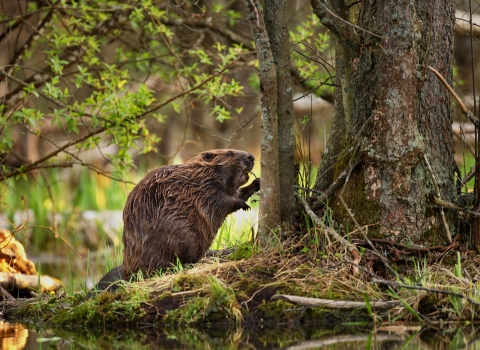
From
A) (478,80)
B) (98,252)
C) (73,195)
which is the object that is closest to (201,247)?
(98,252)

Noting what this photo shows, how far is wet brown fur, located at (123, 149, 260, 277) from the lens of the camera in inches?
164

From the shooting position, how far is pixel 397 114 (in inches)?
142

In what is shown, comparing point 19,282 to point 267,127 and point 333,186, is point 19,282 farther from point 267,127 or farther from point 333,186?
point 333,186

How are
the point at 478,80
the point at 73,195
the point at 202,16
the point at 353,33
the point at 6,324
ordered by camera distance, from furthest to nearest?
the point at 478,80 → the point at 73,195 → the point at 202,16 → the point at 6,324 → the point at 353,33

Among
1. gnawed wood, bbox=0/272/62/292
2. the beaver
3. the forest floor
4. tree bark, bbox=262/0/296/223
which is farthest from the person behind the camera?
gnawed wood, bbox=0/272/62/292

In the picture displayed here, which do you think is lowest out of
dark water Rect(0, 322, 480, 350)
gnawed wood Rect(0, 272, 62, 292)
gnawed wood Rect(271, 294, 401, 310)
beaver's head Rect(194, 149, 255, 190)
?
dark water Rect(0, 322, 480, 350)

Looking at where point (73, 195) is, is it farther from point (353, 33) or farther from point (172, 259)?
→ point (353, 33)

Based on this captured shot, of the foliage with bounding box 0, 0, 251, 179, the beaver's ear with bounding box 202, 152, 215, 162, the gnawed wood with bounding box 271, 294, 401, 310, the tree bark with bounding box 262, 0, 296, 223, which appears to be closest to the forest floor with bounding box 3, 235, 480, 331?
the gnawed wood with bounding box 271, 294, 401, 310

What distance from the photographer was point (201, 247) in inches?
169

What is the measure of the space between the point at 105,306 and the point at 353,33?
1777mm

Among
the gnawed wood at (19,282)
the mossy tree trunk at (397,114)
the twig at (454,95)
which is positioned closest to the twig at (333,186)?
the mossy tree trunk at (397,114)

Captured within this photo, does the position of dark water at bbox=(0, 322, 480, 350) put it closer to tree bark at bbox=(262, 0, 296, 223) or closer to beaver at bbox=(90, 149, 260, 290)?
beaver at bbox=(90, 149, 260, 290)

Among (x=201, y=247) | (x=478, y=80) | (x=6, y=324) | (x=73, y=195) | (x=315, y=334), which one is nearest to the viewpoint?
(x=315, y=334)

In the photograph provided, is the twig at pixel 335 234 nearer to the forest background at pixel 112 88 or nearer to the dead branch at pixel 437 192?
the forest background at pixel 112 88
